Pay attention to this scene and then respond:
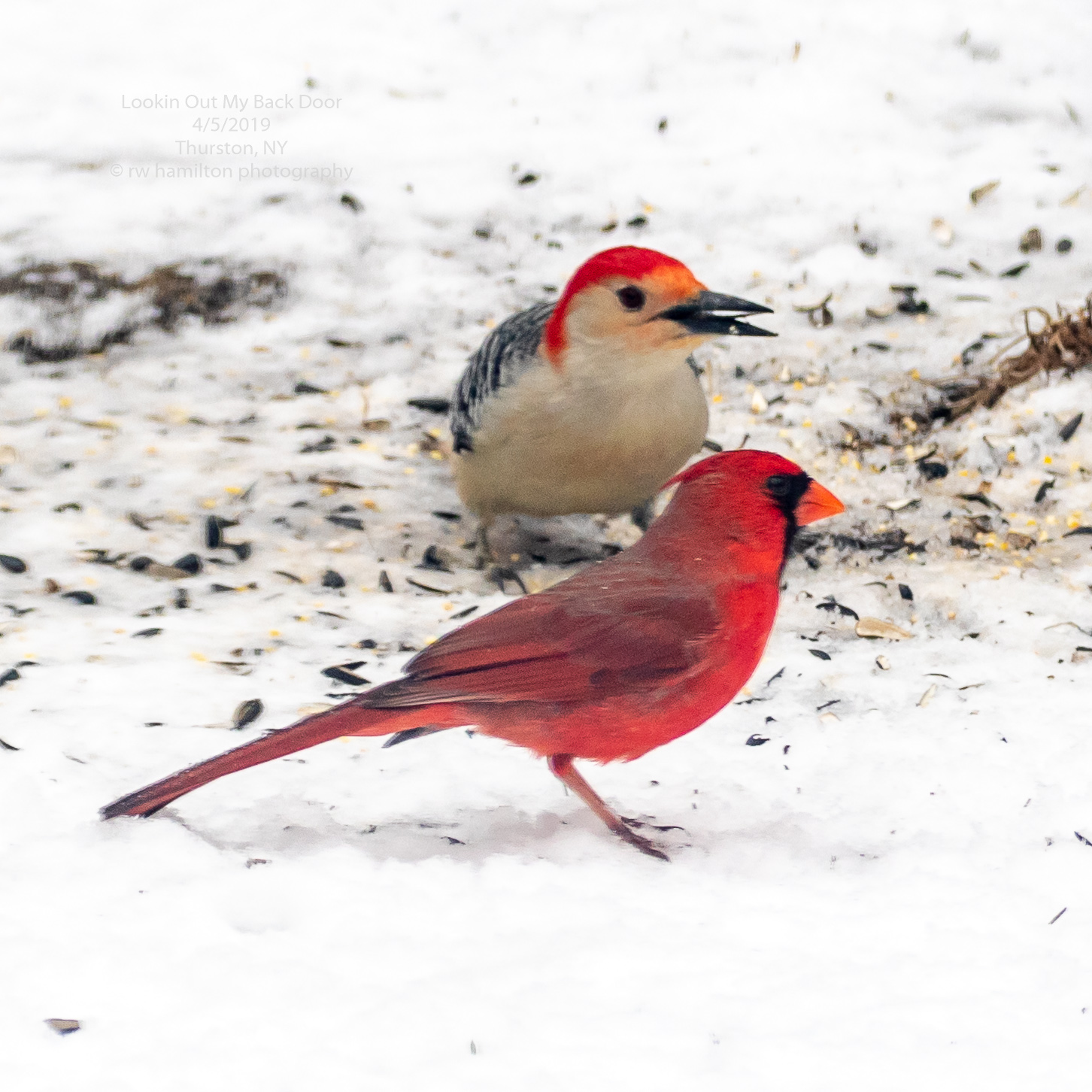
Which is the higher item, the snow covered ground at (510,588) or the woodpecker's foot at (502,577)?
the snow covered ground at (510,588)

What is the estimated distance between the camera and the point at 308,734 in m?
2.58

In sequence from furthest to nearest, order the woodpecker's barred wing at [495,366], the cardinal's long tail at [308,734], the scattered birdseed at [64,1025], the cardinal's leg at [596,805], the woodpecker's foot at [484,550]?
the woodpecker's foot at [484,550]
the woodpecker's barred wing at [495,366]
the cardinal's leg at [596,805]
the cardinal's long tail at [308,734]
the scattered birdseed at [64,1025]

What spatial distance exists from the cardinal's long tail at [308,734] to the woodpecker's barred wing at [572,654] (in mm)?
37

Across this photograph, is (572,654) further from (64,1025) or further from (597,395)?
(597,395)

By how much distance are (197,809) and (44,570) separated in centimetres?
170

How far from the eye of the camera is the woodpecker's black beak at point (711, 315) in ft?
12.7

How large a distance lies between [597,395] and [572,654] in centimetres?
167

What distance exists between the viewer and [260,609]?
165 inches

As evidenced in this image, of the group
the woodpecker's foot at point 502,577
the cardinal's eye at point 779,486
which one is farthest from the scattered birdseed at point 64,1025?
the woodpecker's foot at point 502,577

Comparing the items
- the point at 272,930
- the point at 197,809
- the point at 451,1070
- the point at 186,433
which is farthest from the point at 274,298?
the point at 451,1070

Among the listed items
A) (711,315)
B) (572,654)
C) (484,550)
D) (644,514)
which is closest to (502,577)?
(484,550)

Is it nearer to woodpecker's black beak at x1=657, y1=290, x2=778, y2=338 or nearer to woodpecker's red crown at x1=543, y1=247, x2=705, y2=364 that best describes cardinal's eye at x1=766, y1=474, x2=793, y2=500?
woodpecker's black beak at x1=657, y1=290, x2=778, y2=338

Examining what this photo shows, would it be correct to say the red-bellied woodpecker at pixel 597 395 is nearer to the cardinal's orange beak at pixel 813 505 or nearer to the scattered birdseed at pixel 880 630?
the scattered birdseed at pixel 880 630

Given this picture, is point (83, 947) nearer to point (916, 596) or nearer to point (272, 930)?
point (272, 930)
